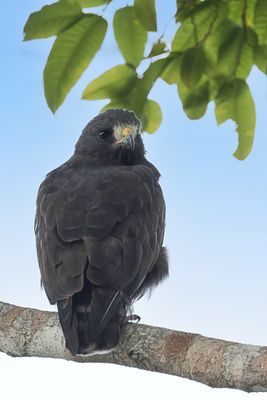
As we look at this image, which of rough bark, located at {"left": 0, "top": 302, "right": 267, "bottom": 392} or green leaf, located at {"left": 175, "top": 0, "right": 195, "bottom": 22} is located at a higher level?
green leaf, located at {"left": 175, "top": 0, "right": 195, "bottom": 22}

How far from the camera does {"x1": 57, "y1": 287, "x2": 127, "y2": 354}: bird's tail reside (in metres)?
2.95

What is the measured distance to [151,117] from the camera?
9.00 feet

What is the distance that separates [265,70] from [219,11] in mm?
311

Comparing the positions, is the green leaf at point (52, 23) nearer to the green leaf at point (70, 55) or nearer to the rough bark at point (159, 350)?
the green leaf at point (70, 55)

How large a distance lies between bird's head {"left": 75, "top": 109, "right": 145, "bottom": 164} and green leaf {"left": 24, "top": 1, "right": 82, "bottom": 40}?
1.89 metres

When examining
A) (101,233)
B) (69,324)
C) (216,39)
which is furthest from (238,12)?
(69,324)

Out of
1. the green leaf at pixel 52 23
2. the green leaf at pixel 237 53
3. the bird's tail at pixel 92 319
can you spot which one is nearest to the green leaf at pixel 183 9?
the green leaf at pixel 237 53

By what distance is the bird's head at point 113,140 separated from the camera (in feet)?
14.5

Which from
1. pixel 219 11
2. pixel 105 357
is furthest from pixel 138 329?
pixel 219 11

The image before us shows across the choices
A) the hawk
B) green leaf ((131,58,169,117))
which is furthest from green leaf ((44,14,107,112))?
the hawk

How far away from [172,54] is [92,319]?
4.23 ft

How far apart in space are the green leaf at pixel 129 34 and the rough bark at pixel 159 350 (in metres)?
1.17

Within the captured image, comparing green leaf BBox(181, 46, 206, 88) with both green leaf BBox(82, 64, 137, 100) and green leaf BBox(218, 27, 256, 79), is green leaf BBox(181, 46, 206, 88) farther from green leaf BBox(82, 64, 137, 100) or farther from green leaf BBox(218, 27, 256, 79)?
green leaf BBox(82, 64, 137, 100)

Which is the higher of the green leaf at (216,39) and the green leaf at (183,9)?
the green leaf at (183,9)
